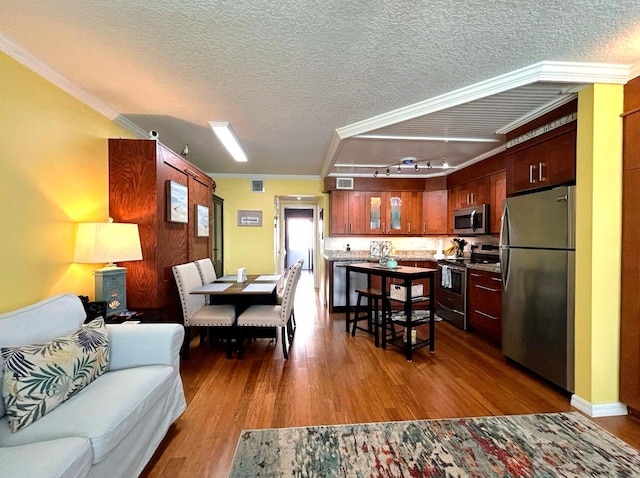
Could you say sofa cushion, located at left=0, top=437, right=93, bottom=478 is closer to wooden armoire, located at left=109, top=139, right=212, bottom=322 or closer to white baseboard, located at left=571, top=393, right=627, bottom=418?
wooden armoire, located at left=109, top=139, right=212, bottom=322

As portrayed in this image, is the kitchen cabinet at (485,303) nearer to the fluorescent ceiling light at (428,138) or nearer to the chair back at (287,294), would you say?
the fluorescent ceiling light at (428,138)

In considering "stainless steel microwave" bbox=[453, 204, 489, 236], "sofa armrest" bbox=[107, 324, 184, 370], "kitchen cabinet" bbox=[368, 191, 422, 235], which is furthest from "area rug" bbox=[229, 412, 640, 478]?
"kitchen cabinet" bbox=[368, 191, 422, 235]

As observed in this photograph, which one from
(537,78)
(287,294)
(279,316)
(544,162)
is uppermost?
(537,78)

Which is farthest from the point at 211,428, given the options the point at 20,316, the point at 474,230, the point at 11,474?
the point at 474,230

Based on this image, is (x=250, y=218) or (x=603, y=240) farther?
(x=250, y=218)

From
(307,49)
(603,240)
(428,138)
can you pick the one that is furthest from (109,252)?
(603,240)

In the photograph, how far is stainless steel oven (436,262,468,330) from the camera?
3998 mm

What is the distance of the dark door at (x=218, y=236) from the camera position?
5273 mm

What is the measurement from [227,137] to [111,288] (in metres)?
2.04

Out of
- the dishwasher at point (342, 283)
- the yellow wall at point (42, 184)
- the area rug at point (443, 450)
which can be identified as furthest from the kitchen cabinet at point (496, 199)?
the yellow wall at point (42, 184)

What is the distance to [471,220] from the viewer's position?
4344 mm

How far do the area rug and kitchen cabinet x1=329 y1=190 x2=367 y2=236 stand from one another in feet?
12.3

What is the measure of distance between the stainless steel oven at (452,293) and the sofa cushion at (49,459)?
13.3 feet

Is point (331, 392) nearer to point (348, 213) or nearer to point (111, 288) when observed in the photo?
point (111, 288)
